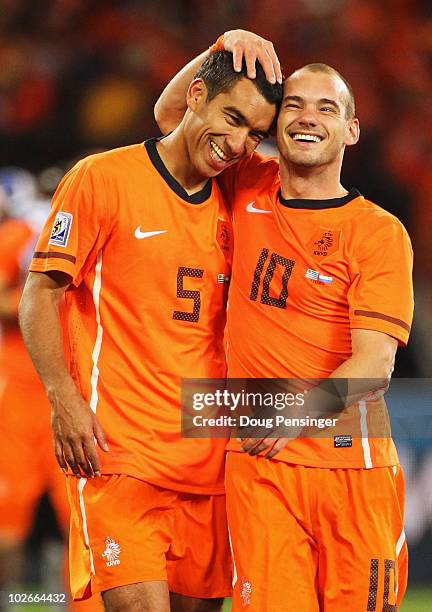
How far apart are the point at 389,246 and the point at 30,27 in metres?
5.89

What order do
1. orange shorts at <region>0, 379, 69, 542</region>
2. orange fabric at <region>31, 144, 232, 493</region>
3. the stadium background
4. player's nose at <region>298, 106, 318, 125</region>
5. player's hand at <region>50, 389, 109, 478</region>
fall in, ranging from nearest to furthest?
player's hand at <region>50, 389, 109, 478</region>
orange fabric at <region>31, 144, 232, 493</region>
player's nose at <region>298, 106, 318, 125</region>
orange shorts at <region>0, 379, 69, 542</region>
the stadium background

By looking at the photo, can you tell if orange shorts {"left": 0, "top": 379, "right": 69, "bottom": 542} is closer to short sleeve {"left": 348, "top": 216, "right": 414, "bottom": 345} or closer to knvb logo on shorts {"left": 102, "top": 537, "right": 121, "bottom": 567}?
knvb logo on shorts {"left": 102, "top": 537, "right": 121, "bottom": 567}

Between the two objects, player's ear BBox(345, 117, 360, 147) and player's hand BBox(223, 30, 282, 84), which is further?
player's ear BBox(345, 117, 360, 147)

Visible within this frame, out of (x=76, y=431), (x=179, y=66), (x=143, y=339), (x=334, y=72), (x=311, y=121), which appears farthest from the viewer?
(x=179, y=66)

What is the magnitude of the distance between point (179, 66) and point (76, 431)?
5.39 meters

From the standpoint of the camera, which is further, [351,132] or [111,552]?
[351,132]

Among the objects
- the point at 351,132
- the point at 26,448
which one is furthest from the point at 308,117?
the point at 26,448

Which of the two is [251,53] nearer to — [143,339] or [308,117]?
[308,117]

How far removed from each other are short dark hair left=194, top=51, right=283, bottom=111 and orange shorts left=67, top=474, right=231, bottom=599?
1285 millimetres

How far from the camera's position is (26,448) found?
5.56 m

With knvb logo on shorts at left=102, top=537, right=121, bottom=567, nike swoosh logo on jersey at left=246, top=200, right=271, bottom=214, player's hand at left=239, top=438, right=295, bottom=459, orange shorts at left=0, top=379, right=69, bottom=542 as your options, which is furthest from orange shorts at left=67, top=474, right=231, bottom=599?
orange shorts at left=0, top=379, right=69, bottom=542

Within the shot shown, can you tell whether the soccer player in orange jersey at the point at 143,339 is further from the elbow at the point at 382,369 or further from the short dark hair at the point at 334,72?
the elbow at the point at 382,369

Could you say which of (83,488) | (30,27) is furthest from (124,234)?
(30,27)

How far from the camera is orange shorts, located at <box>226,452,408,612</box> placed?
316 centimetres
